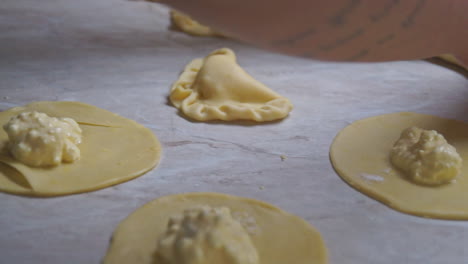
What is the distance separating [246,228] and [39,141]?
0.67 meters

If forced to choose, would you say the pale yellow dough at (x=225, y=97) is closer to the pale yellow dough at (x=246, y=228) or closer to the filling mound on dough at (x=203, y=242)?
the pale yellow dough at (x=246, y=228)

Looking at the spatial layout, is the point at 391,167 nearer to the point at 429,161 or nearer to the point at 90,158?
the point at 429,161

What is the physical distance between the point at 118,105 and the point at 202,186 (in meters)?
0.64

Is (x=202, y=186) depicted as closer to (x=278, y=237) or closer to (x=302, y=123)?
(x=278, y=237)

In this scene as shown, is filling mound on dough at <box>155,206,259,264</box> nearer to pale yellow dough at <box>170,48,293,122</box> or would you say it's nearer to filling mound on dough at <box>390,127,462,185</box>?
filling mound on dough at <box>390,127,462,185</box>

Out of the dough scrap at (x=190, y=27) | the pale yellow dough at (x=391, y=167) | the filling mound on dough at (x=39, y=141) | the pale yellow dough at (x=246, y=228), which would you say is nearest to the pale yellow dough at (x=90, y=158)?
the filling mound on dough at (x=39, y=141)

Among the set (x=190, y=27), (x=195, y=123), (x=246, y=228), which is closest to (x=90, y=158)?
(x=195, y=123)

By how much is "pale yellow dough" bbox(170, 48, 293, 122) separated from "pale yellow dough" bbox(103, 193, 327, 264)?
1.76 feet

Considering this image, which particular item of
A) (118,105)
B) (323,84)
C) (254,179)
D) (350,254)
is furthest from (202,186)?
(323,84)

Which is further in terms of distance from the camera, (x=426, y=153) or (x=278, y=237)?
(x=426, y=153)

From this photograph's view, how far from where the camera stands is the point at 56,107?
74.0 inches

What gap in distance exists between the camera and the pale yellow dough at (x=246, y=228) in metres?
1.21

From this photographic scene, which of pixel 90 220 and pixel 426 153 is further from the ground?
pixel 426 153

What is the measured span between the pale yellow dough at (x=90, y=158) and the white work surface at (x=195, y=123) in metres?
0.03
